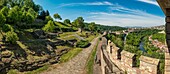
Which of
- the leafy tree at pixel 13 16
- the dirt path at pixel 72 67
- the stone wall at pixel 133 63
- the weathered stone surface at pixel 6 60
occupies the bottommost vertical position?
the dirt path at pixel 72 67

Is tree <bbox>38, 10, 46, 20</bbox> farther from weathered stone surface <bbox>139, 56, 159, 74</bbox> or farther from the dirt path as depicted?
weathered stone surface <bbox>139, 56, 159, 74</bbox>

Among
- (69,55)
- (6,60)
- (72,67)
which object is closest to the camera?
(6,60)

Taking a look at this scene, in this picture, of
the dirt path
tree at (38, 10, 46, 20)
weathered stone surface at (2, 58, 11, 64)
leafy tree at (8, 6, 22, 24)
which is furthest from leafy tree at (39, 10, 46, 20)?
weathered stone surface at (2, 58, 11, 64)

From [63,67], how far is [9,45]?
32.4 ft

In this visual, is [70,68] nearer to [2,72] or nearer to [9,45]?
[2,72]

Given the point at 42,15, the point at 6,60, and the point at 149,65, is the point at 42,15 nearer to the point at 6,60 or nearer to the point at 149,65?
the point at 6,60

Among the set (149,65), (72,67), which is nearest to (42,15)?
(72,67)

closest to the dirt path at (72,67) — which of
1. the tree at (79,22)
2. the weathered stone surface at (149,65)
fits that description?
the weathered stone surface at (149,65)

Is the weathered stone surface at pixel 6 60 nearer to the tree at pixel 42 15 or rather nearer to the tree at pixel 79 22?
the tree at pixel 42 15

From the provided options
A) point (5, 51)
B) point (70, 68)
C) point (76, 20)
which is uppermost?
point (76, 20)

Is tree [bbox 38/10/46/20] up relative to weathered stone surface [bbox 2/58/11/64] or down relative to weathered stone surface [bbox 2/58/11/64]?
up

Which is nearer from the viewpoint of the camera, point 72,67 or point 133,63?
point 133,63

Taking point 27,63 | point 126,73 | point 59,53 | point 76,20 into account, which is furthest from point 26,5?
point 126,73

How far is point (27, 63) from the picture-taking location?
28688 millimetres
